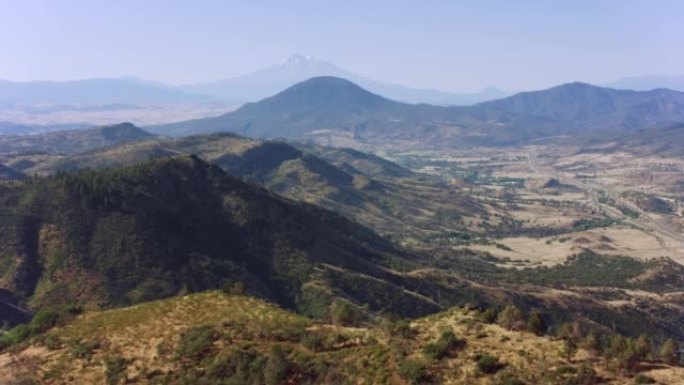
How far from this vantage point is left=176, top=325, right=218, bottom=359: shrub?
151ft

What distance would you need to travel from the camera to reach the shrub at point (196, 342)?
46.2 m

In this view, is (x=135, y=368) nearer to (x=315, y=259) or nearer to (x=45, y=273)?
(x=45, y=273)

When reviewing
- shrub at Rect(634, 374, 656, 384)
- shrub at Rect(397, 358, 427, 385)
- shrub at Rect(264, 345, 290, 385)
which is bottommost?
shrub at Rect(264, 345, 290, 385)

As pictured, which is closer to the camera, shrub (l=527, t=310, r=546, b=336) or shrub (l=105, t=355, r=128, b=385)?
shrub (l=527, t=310, r=546, b=336)

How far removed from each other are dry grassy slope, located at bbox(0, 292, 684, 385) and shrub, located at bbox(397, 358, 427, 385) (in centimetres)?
49

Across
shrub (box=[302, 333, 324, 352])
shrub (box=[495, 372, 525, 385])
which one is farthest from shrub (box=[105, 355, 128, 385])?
shrub (box=[495, 372, 525, 385])

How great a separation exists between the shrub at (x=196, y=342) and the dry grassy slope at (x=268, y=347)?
25.0 inches

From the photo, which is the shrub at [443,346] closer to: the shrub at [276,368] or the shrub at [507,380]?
the shrub at [507,380]

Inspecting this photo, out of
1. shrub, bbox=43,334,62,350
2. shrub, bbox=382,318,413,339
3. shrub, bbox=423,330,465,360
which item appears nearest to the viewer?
shrub, bbox=423,330,465,360

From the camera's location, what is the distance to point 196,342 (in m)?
47.2

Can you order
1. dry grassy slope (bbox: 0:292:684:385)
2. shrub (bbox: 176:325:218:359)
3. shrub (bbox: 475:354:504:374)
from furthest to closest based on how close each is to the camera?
shrub (bbox: 176:325:218:359) → dry grassy slope (bbox: 0:292:684:385) → shrub (bbox: 475:354:504:374)

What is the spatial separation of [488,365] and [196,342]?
24.0 metres

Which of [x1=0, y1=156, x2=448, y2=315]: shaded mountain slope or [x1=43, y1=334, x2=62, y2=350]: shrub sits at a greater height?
[x1=43, y1=334, x2=62, y2=350]: shrub

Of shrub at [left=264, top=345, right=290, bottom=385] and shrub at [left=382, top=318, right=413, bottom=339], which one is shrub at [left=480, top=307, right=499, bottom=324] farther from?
shrub at [left=264, top=345, right=290, bottom=385]
